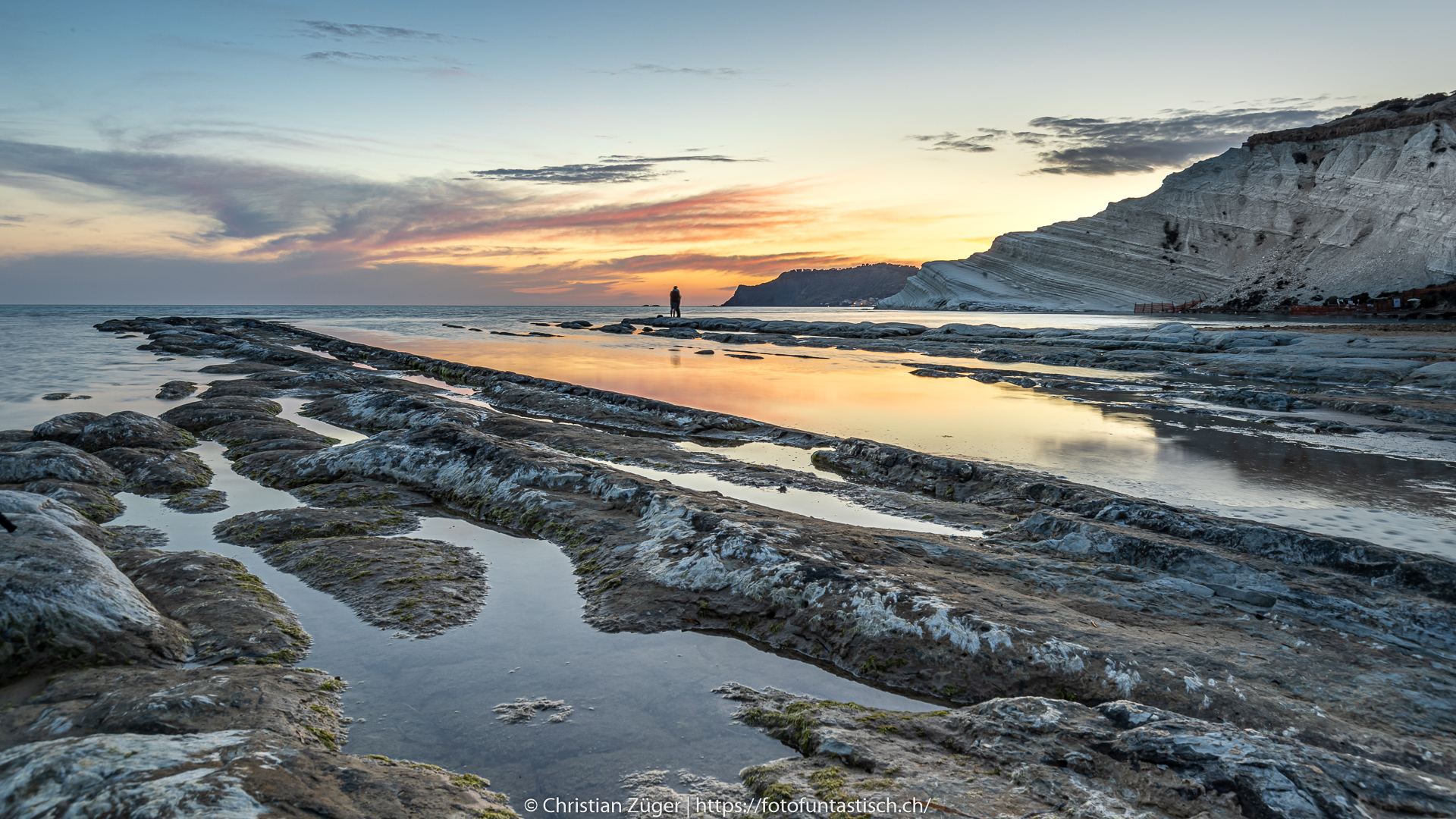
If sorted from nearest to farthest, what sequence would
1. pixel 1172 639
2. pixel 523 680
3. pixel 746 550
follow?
pixel 523 680
pixel 1172 639
pixel 746 550

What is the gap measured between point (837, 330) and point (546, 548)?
40.8 metres

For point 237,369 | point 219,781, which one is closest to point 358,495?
point 219,781

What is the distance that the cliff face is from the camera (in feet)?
193

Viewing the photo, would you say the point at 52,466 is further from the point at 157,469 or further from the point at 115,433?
the point at 115,433

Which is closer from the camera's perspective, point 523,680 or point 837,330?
point 523,680

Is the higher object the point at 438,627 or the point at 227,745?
the point at 227,745

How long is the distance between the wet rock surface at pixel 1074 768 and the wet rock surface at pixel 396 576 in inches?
103

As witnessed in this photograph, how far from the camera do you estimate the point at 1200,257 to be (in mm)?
79438

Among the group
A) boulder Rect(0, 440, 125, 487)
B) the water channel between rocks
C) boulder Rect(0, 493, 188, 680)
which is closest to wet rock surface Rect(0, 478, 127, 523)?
boulder Rect(0, 440, 125, 487)

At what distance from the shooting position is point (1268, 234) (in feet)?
A: 246

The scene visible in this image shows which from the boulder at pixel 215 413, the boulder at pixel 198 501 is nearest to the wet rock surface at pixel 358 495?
the boulder at pixel 198 501

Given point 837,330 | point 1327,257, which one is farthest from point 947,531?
point 1327,257

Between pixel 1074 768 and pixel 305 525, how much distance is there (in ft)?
22.0

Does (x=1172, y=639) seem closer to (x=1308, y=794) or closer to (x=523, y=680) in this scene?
(x=1308, y=794)
